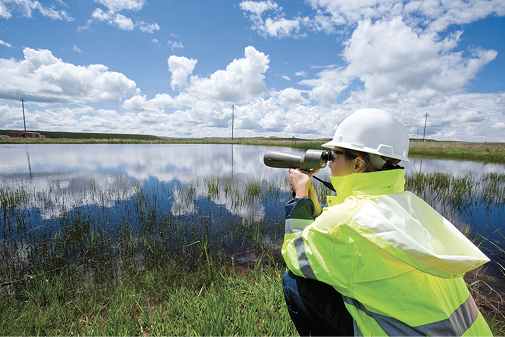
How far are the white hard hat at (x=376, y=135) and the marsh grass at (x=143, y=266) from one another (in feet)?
5.58

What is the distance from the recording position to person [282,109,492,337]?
2.97ft

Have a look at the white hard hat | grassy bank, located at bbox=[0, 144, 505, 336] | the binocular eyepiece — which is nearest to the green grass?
grassy bank, located at bbox=[0, 144, 505, 336]

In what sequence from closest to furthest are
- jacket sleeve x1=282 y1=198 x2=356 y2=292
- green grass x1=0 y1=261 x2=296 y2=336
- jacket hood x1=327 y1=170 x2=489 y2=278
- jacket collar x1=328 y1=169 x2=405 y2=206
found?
jacket hood x1=327 y1=170 x2=489 y2=278, jacket sleeve x1=282 y1=198 x2=356 y2=292, jacket collar x1=328 y1=169 x2=405 y2=206, green grass x1=0 y1=261 x2=296 y2=336

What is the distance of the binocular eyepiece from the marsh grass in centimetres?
141

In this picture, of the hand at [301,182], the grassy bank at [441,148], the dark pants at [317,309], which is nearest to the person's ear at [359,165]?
the hand at [301,182]

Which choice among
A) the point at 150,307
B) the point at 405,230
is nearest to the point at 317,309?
the point at 405,230

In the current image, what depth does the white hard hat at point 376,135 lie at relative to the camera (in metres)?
1.39

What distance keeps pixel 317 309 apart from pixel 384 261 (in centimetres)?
70

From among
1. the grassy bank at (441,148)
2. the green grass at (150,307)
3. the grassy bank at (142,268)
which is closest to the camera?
the green grass at (150,307)

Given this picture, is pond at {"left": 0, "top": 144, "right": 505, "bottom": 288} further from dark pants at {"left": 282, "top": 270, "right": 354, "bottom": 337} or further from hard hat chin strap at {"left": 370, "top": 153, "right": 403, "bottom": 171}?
hard hat chin strap at {"left": 370, "top": 153, "right": 403, "bottom": 171}

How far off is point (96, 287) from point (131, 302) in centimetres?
79

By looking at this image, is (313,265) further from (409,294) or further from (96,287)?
(96,287)

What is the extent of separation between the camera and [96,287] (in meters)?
2.77

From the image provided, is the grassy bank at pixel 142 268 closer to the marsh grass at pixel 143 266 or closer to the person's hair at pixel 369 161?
the marsh grass at pixel 143 266
